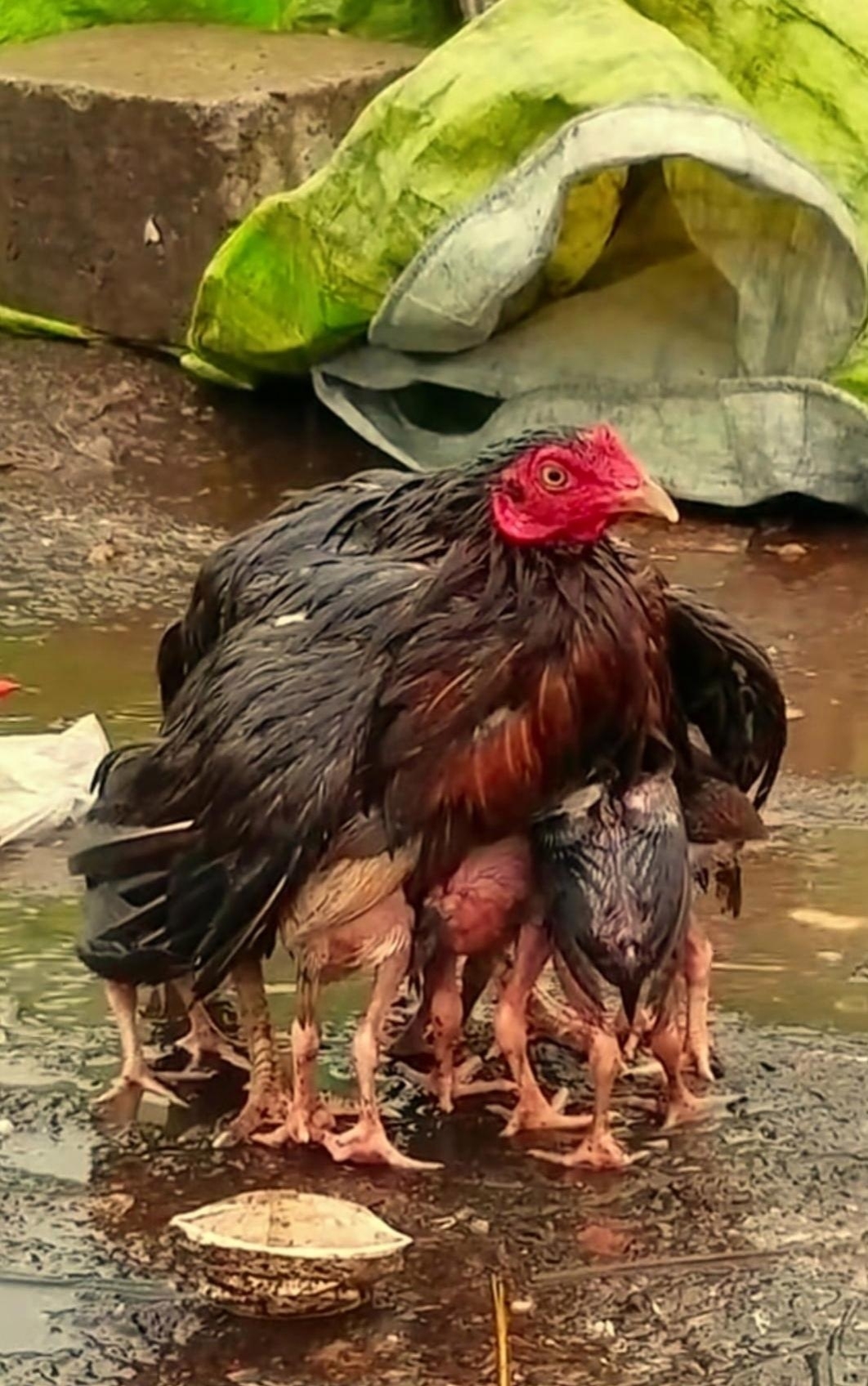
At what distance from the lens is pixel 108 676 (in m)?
6.28

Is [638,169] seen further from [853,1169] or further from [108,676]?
[853,1169]

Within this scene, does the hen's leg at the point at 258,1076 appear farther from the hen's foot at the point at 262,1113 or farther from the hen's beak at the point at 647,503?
the hen's beak at the point at 647,503

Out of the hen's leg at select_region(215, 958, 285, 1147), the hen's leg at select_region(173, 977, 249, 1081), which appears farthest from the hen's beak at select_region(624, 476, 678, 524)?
the hen's leg at select_region(173, 977, 249, 1081)

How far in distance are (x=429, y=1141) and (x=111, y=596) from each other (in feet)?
10.3

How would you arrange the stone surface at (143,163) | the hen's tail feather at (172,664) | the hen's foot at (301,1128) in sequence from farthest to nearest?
the stone surface at (143,163) → the hen's tail feather at (172,664) → the hen's foot at (301,1128)

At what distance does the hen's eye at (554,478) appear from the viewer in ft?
12.4

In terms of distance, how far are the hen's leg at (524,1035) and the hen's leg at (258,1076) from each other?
12.5 inches

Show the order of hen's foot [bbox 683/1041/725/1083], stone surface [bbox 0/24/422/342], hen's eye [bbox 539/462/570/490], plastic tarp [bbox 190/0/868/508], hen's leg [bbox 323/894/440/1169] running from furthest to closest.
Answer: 1. stone surface [bbox 0/24/422/342]
2. plastic tarp [bbox 190/0/868/508]
3. hen's foot [bbox 683/1041/725/1083]
4. hen's leg [bbox 323/894/440/1169]
5. hen's eye [bbox 539/462/570/490]

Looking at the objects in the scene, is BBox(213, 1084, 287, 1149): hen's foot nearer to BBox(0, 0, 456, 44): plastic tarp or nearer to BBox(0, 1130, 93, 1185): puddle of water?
BBox(0, 1130, 93, 1185): puddle of water

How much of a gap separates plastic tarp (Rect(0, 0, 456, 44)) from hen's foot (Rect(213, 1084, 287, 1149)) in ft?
21.1

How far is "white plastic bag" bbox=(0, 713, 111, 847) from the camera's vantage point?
17.2ft

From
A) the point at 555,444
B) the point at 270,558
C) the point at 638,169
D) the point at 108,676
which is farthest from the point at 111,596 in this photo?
the point at 555,444

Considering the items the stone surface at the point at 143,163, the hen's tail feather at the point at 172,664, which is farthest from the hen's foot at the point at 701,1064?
the stone surface at the point at 143,163

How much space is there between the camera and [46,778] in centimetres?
538
